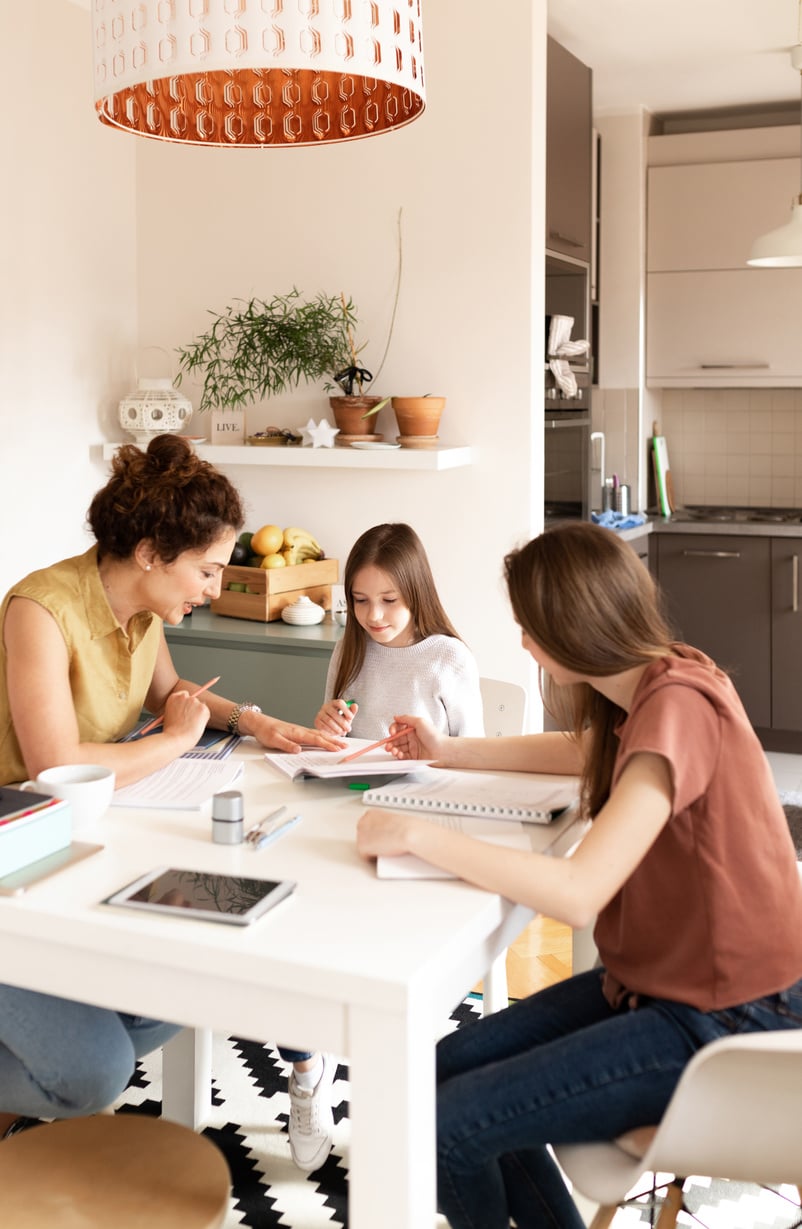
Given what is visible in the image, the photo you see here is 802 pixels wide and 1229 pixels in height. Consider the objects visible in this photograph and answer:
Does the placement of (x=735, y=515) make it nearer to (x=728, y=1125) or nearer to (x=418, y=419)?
(x=418, y=419)

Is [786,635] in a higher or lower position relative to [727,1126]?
higher

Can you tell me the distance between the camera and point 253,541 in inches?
144

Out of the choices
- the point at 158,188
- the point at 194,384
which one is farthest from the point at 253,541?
the point at 158,188

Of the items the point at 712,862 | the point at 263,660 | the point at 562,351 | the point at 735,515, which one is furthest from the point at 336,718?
the point at 735,515

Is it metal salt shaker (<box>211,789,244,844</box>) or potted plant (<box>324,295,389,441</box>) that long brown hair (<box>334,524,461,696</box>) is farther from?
potted plant (<box>324,295,389,441</box>)

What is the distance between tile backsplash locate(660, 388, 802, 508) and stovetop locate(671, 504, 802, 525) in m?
0.04

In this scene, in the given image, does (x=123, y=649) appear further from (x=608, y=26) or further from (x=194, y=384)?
(x=608, y=26)

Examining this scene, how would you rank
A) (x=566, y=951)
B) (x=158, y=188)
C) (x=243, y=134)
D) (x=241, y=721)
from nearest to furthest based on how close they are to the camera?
(x=243, y=134) → (x=241, y=721) → (x=566, y=951) → (x=158, y=188)

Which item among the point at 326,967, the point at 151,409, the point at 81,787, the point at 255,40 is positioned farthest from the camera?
the point at 151,409

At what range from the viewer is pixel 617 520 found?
4.83 metres

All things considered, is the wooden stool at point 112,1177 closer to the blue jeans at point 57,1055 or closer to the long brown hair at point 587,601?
the blue jeans at point 57,1055

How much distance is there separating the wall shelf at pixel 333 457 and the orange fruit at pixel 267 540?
8.3 inches

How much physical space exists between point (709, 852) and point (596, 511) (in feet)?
12.0

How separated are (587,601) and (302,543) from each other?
7.50ft
